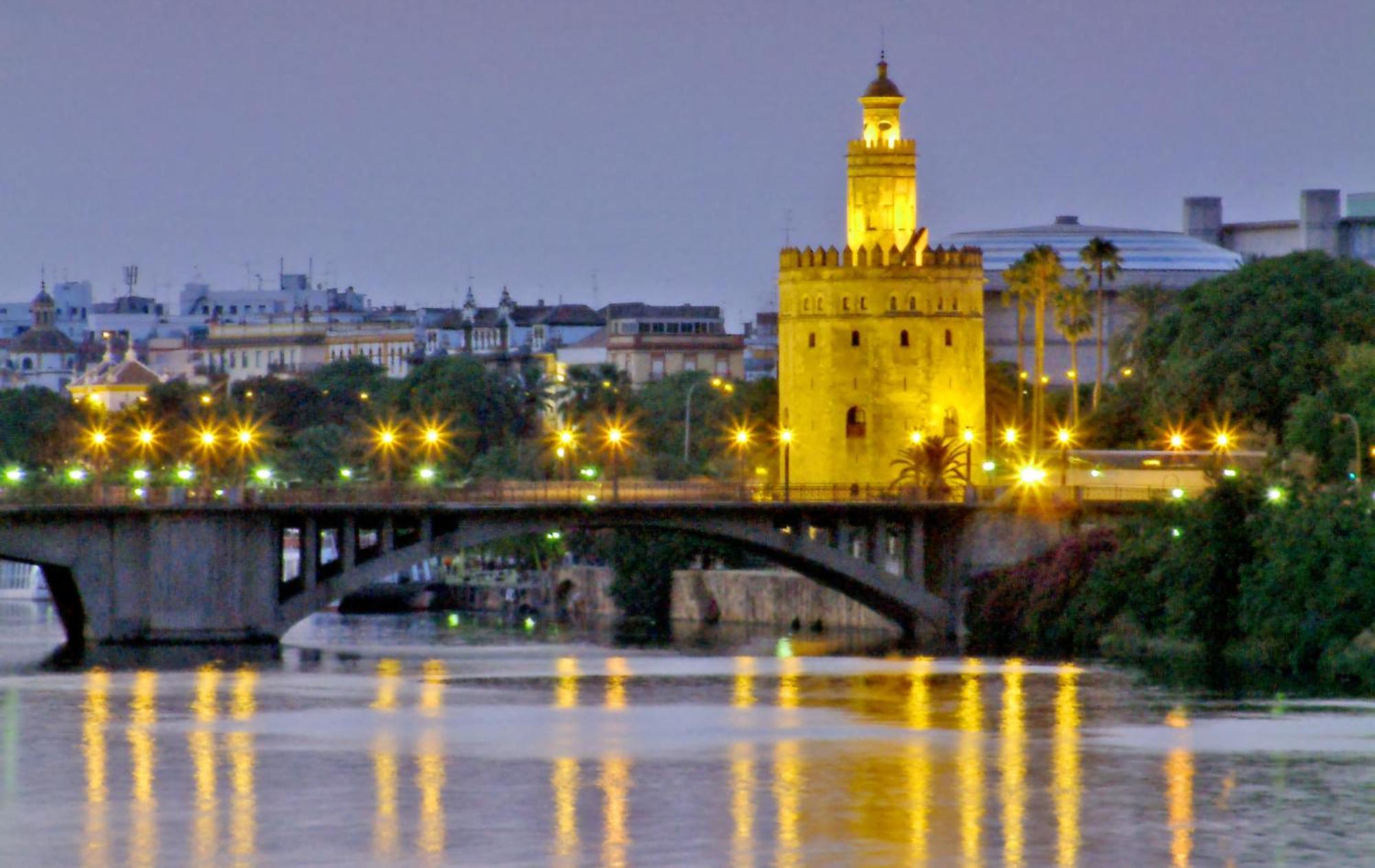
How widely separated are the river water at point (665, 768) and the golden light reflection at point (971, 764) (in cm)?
10

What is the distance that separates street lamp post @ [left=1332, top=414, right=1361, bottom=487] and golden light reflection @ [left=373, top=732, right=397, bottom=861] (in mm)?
28818

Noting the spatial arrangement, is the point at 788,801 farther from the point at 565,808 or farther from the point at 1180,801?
the point at 1180,801

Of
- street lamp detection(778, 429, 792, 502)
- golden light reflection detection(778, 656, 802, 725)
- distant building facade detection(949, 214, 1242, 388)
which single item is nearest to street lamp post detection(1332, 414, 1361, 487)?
golden light reflection detection(778, 656, 802, 725)

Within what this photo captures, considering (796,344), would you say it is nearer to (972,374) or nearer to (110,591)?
(972,374)

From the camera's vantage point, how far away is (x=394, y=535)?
3893 inches

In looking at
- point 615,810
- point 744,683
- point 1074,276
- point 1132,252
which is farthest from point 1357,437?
point 1132,252

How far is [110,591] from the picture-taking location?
93.8m

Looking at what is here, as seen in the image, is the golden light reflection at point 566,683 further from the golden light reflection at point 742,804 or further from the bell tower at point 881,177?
the bell tower at point 881,177

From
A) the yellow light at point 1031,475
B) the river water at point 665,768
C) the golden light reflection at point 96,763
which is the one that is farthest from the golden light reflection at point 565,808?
the yellow light at point 1031,475

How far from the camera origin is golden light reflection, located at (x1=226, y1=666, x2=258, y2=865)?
5169 centimetres

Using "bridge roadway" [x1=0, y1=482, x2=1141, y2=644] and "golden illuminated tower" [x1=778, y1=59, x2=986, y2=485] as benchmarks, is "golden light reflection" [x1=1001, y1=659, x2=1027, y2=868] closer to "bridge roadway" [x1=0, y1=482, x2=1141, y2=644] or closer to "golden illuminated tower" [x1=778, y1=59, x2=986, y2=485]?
"bridge roadway" [x1=0, y1=482, x2=1141, y2=644]

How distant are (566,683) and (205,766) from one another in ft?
68.5

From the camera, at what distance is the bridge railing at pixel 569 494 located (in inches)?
3757

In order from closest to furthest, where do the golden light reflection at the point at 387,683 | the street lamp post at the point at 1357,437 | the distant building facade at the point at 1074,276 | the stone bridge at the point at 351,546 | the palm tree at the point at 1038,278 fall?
the golden light reflection at the point at 387,683 < the street lamp post at the point at 1357,437 < the stone bridge at the point at 351,546 < the palm tree at the point at 1038,278 < the distant building facade at the point at 1074,276
